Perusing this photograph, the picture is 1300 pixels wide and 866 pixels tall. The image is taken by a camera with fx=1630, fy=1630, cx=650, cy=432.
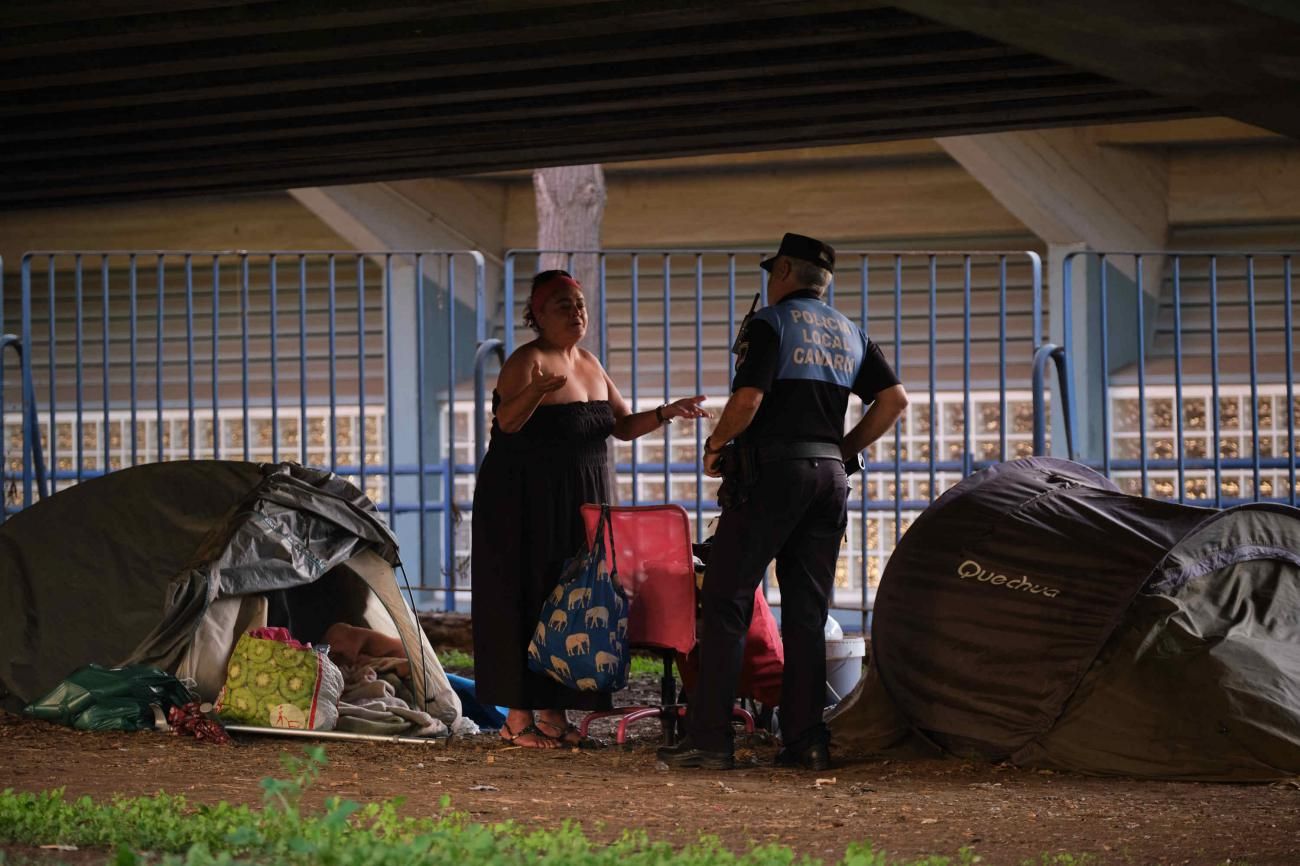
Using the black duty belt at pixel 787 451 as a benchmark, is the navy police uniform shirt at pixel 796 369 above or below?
above

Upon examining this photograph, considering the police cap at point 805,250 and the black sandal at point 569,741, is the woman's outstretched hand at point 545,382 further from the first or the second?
the black sandal at point 569,741

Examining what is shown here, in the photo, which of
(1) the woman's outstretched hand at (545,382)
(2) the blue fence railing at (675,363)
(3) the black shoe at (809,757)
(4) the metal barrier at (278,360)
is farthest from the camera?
(4) the metal barrier at (278,360)

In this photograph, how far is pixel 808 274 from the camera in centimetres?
529

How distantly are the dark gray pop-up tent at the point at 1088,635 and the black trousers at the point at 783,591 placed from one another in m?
0.38

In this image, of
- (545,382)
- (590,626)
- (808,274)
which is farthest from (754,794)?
(808,274)

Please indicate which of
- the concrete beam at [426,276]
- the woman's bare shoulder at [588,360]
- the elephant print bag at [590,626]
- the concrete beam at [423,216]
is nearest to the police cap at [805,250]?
the woman's bare shoulder at [588,360]

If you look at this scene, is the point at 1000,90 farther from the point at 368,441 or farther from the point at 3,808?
the point at 368,441

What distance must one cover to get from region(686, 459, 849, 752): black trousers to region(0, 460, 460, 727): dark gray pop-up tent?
1.62 m

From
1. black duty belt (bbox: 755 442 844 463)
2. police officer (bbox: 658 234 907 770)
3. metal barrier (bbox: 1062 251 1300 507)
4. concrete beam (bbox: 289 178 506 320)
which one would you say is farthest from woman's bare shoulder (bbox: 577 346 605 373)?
concrete beam (bbox: 289 178 506 320)

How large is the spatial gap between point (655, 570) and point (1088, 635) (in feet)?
4.73

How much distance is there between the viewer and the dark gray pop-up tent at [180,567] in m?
6.22

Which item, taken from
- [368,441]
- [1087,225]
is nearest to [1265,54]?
[1087,225]

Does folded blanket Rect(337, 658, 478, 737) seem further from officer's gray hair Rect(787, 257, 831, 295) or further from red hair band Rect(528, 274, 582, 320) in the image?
officer's gray hair Rect(787, 257, 831, 295)

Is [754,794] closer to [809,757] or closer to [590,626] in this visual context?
[809,757]
